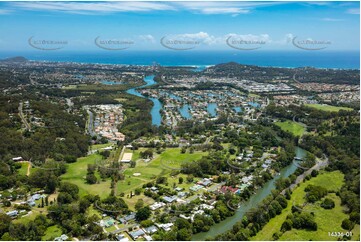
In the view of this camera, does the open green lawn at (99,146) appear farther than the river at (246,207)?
Yes

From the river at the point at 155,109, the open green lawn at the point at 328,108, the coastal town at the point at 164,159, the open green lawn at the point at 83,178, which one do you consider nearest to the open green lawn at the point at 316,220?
the coastal town at the point at 164,159

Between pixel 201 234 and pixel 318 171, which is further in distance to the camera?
pixel 318 171

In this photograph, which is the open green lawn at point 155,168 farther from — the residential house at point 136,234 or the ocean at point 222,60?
the ocean at point 222,60

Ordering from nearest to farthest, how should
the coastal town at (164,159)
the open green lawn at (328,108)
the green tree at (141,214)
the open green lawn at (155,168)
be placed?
the green tree at (141,214), the coastal town at (164,159), the open green lawn at (155,168), the open green lawn at (328,108)

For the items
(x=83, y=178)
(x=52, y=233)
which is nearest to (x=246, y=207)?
(x=52, y=233)

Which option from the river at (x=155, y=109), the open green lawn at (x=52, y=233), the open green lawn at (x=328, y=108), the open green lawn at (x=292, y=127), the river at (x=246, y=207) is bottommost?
the open green lawn at (x=52, y=233)

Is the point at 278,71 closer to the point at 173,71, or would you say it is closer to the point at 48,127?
the point at 173,71

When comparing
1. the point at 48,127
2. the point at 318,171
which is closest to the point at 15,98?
the point at 48,127

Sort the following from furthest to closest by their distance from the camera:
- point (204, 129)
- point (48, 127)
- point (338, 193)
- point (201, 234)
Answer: point (204, 129) < point (48, 127) < point (338, 193) < point (201, 234)
